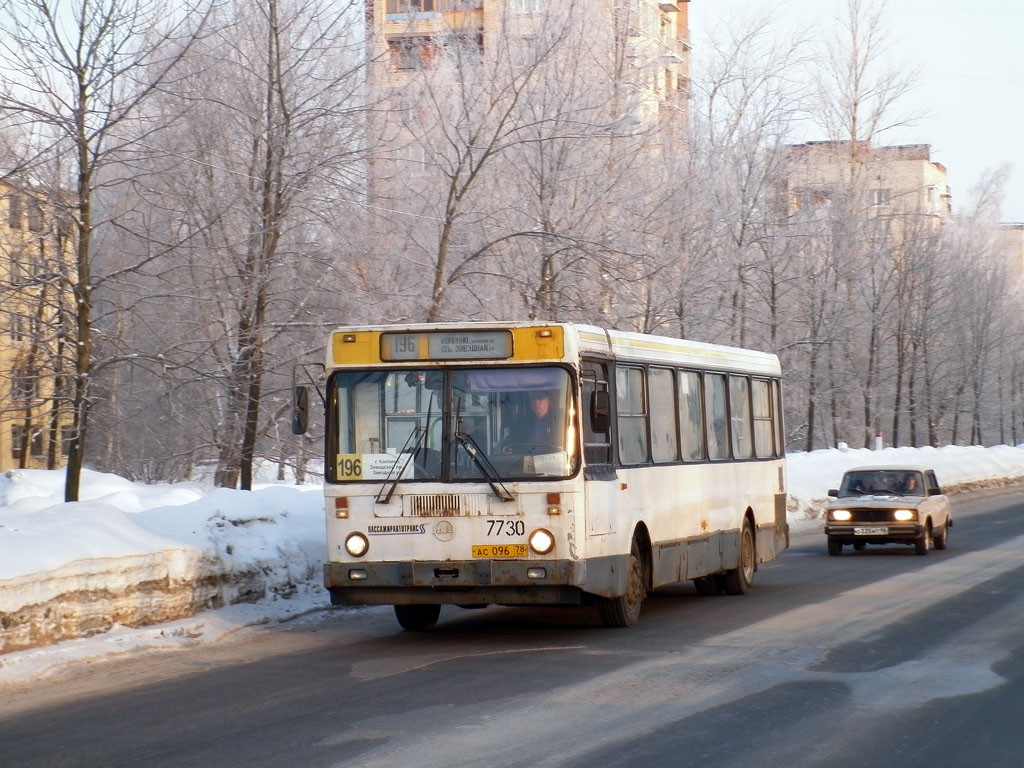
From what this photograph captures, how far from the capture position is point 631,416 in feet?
44.8

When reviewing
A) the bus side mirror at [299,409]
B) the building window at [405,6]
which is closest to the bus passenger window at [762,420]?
the bus side mirror at [299,409]

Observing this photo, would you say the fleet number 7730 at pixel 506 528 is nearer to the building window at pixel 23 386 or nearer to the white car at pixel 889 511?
the building window at pixel 23 386

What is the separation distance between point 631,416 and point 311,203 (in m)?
10.3

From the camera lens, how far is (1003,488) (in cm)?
5372

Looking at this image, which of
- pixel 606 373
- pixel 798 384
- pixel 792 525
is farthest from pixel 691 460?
pixel 798 384

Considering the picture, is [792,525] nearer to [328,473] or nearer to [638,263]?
[638,263]

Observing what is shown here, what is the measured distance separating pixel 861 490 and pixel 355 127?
437 inches

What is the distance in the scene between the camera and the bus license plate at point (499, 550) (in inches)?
468

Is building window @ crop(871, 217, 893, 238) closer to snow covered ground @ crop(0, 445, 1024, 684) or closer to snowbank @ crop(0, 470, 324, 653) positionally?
snow covered ground @ crop(0, 445, 1024, 684)

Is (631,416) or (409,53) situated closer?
(631,416)

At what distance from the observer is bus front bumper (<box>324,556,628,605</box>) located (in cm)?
1188

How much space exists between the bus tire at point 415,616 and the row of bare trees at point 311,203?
5783 millimetres

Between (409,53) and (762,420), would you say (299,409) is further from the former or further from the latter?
(409,53)

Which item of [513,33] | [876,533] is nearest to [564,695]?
[876,533]
